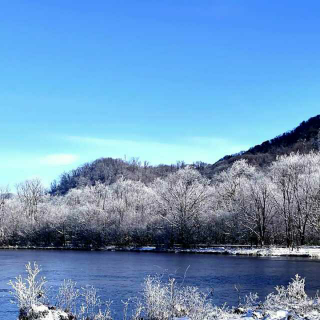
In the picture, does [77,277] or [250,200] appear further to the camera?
[250,200]

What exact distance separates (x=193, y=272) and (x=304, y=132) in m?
176

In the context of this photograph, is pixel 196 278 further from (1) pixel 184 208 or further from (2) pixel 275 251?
(1) pixel 184 208

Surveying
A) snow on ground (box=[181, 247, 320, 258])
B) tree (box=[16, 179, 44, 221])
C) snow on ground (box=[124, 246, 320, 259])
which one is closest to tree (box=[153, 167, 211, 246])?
snow on ground (box=[124, 246, 320, 259])

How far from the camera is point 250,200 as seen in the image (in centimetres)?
7012

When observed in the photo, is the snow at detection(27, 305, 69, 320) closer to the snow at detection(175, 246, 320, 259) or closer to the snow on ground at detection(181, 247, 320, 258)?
the snow at detection(175, 246, 320, 259)

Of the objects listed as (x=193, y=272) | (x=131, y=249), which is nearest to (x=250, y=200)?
(x=131, y=249)

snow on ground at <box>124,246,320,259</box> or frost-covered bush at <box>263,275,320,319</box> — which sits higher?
frost-covered bush at <box>263,275,320,319</box>

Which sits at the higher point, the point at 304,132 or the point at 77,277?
the point at 304,132

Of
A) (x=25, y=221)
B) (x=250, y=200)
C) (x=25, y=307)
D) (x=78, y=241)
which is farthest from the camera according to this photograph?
(x=25, y=221)

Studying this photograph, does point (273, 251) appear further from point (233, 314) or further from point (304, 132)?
point (304, 132)

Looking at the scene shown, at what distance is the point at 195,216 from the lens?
75062 mm

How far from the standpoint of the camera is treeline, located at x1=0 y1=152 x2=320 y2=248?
64.3 metres

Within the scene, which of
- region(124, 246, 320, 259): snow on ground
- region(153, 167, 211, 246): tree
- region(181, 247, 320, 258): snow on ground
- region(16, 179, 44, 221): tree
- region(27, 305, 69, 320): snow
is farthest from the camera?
region(16, 179, 44, 221): tree

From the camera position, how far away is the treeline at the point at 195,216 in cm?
6431
